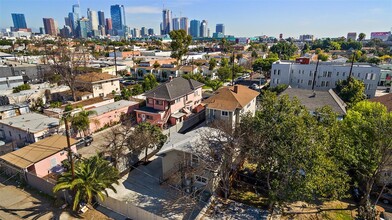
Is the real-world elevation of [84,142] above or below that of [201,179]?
below

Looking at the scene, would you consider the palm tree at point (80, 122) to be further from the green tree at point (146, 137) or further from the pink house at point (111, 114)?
the green tree at point (146, 137)

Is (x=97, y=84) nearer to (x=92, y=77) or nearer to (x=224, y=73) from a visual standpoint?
(x=92, y=77)

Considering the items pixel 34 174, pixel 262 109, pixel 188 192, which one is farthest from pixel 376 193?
pixel 34 174

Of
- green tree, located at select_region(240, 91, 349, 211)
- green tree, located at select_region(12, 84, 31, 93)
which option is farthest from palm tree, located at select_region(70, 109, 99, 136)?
green tree, located at select_region(12, 84, 31, 93)

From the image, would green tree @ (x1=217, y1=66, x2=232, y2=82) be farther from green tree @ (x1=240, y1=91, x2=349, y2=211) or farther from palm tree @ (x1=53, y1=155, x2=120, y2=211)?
palm tree @ (x1=53, y1=155, x2=120, y2=211)

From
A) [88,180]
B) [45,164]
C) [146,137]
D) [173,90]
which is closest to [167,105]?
[173,90]

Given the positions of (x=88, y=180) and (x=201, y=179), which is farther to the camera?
(x=201, y=179)
